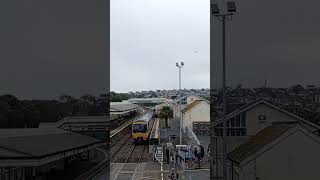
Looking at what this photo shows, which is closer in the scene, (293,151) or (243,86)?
(293,151)

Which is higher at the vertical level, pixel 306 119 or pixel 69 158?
pixel 306 119

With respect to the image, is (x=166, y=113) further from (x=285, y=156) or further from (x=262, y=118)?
(x=285, y=156)

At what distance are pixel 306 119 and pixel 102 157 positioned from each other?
396cm

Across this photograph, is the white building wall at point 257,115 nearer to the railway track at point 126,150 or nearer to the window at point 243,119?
the window at point 243,119

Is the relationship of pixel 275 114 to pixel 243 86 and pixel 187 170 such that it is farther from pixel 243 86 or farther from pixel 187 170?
pixel 187 170

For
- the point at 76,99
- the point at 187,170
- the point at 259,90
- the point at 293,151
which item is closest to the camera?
the point at 293,151

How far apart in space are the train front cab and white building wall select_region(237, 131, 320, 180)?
430 inches

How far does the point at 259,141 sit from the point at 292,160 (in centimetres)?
62

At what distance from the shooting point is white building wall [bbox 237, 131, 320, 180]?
702 centimetres

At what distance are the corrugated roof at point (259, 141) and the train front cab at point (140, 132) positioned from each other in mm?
10475

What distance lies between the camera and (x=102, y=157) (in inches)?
332

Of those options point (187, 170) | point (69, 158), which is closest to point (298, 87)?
point (69, 158)

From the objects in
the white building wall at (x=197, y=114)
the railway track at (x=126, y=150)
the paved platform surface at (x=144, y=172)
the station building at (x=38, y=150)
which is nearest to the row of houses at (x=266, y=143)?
the station building at (x=38, y=150)

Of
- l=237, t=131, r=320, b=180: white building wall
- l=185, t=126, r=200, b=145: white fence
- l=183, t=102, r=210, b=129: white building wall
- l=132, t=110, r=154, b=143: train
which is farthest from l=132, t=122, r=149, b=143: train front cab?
l=237, t=131, r=320, b=180: white building wall
